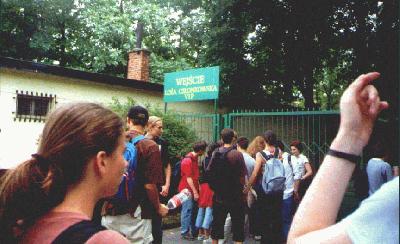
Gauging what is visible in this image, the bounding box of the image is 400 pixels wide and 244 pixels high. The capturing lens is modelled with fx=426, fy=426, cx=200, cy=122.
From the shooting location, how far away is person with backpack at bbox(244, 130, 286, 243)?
6.88 metres

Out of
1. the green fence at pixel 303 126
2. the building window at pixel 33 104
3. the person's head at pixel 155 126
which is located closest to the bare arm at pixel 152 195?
the person's head at pixel 155 126

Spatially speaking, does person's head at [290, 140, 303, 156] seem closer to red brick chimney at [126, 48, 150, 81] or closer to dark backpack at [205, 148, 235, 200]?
dark backpack at [205, 148, 235, 200]

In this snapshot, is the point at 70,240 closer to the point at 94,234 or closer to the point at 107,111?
the point at 94,234

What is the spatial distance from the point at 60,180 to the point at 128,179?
2.72m

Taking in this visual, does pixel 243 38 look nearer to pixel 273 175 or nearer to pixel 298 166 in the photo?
pixel 298 166

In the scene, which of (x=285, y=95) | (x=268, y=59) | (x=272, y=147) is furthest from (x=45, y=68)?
(x=285, y=95)

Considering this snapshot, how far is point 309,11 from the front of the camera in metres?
15.1

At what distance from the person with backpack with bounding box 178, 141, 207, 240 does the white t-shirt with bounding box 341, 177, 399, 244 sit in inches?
266

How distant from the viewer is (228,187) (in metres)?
6.27

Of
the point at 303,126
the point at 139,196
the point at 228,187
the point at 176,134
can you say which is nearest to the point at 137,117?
the point at 139,196

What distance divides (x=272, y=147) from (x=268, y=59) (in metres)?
10.7

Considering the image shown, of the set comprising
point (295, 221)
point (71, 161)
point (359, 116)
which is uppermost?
point (359, 116)

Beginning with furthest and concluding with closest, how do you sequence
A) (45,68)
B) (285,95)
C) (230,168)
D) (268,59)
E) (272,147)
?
(285,95) → (268,59) → (45,68) → (272,147) → (230,168)

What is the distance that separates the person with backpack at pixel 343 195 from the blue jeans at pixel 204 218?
6.73 metres
